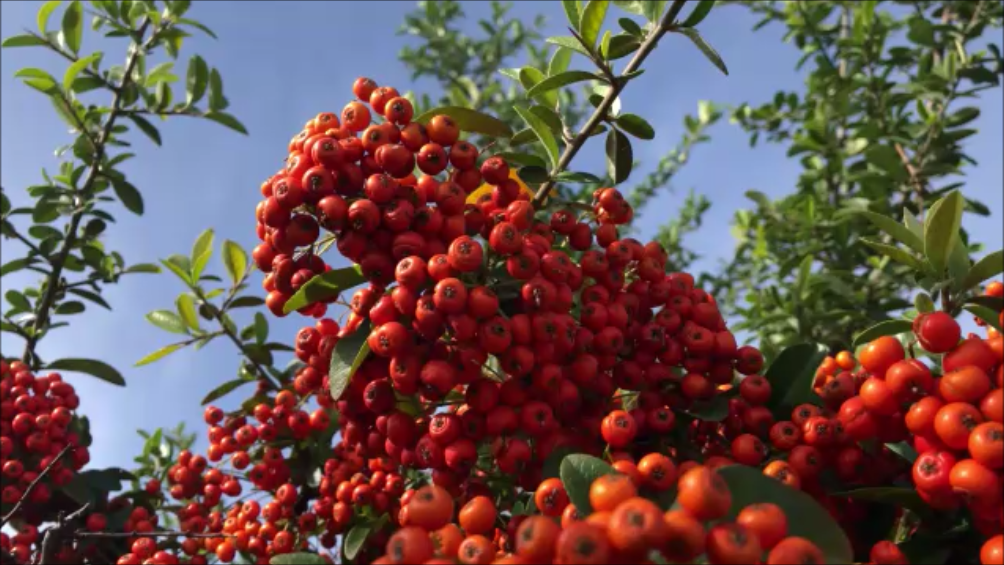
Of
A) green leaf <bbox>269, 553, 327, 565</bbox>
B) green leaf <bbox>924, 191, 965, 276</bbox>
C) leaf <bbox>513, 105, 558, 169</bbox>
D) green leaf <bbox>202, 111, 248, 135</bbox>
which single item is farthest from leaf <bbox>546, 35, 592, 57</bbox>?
green leaf <bbox>202, 111, 248, 135</bbox>

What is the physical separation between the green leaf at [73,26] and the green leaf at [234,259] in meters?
2.15

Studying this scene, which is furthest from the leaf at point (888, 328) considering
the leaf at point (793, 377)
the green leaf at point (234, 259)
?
the green leaf at point (234, 259)

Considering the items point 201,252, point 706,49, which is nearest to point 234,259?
point 201,252

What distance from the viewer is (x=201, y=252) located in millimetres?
4297

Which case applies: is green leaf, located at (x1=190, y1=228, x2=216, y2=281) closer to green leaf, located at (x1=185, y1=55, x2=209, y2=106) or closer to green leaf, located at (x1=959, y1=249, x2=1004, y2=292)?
green leaf, located at (x1=185, y1=55, x2=209, y2=106)

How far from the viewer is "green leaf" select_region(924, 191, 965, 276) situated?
230 cm

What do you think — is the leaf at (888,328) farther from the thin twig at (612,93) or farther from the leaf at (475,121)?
the leaf at (475,121)

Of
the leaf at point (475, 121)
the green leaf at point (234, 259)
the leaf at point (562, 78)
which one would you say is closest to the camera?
the leaf at point (562, 78)

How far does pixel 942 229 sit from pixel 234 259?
344 cm

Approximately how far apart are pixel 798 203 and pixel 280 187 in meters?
5.67

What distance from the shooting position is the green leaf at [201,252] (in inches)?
168

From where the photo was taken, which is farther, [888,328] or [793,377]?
[793,377]

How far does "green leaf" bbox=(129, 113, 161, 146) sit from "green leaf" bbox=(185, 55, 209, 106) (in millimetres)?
295

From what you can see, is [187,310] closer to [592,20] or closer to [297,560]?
[592,20]
